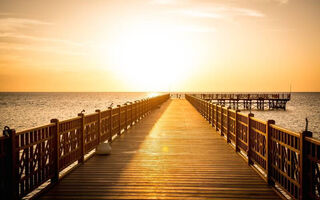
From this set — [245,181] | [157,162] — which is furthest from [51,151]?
[245,181]

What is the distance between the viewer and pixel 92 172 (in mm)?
7211

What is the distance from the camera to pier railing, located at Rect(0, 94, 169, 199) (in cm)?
468

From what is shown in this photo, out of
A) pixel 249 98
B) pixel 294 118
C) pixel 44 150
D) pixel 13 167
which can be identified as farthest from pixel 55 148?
pixel 249 98

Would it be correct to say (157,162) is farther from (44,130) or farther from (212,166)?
(44,130)

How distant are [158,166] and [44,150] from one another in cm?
318

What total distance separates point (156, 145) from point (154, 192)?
5.26 metres

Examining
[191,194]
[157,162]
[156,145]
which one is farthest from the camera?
[156,145]

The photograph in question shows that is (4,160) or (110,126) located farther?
(110,126)

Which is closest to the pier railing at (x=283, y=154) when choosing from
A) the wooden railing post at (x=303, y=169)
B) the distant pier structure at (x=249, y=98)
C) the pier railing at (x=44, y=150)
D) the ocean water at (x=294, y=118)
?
the wooden railing post at (x=303, y=169)

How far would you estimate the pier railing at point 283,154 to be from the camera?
461 centimetres

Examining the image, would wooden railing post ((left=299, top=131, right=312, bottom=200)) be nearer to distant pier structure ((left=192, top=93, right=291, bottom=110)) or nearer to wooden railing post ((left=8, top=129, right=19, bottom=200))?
wooden railing post ((left=8, top=129, right=19, bottom=200))

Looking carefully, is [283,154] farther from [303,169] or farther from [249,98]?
[249,98]

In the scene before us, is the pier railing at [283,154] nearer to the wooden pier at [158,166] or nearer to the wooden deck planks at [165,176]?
the wooden pier at [158,166]

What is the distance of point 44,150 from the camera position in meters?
5.94
